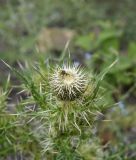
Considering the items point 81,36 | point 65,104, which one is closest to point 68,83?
point 65,104

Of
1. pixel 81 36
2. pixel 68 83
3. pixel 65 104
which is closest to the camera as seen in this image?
pixel 68 83

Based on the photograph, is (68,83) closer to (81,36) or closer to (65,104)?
(65,104)

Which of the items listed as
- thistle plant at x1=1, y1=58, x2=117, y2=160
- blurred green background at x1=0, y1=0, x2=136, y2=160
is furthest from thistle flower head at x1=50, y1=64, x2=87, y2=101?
blurred green background at x1=0, y1=0, x2=136, y2=160

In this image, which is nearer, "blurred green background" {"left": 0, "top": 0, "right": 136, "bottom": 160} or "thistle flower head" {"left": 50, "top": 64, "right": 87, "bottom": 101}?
"thistle flower head" {"left": 50, "top": 64, "right": 87, "bottom": 101}

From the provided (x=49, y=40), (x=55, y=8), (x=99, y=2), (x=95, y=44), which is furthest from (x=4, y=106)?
(x=99, y=2)

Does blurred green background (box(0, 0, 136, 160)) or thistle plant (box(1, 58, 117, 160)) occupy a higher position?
blurred green background (box(0, 0, 136, 160))

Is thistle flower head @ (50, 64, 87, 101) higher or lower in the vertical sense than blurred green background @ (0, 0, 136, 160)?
lower

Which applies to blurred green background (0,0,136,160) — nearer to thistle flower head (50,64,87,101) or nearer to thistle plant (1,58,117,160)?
thistle plant (1,58,117,160)

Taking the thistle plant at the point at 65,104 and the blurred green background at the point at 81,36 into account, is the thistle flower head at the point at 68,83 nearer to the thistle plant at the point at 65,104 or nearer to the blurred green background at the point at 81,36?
the thistle plant at the point at 65,104
